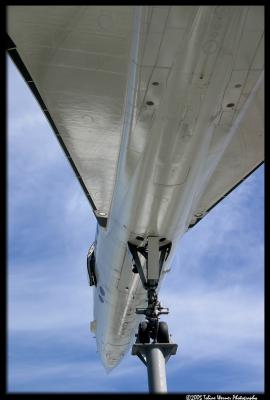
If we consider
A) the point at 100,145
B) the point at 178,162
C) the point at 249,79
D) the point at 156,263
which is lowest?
the point at 156,263

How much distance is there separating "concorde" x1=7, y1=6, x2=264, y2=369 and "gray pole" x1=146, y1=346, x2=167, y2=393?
54 cm

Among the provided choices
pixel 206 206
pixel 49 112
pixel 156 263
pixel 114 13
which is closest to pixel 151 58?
pixel 114 13

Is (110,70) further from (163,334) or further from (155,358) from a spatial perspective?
(155,358)

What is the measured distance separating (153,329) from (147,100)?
4600mm

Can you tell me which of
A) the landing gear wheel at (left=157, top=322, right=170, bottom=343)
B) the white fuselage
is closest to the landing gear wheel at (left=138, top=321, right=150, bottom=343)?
the landing gear wheel at (left=157, top=322, right=170, bottom=343)

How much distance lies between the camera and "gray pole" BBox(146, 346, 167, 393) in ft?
24.4

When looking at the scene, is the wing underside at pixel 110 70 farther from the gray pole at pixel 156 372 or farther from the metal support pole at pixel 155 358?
the gray pole at pixel 156 372

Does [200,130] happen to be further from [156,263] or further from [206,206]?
[206,206]

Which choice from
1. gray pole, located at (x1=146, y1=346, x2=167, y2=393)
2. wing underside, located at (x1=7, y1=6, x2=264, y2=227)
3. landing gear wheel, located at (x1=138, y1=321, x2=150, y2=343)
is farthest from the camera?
landing gear wheel, located at (x1=138, y1=321, x2=150, y2=343)

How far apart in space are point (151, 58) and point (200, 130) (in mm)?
1588

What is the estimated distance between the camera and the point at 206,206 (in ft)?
41.8

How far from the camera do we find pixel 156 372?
7543 mm

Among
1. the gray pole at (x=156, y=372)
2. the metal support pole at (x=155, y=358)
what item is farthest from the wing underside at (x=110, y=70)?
the gray pole at (x=156, y=372)

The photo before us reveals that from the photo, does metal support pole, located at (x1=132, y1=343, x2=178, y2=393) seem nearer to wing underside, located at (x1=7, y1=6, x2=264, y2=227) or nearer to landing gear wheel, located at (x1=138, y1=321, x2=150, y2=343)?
landing gear wheel, located at (x1=138, y1=321, x2=150, y2=343)
